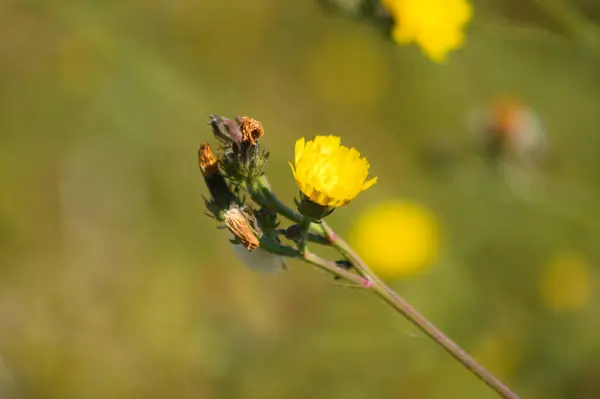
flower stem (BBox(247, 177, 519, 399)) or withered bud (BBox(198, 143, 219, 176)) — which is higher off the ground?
withered bud (BBox(198, 143, 219, 176))

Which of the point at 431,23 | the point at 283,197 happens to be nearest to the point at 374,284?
the point at 431,23

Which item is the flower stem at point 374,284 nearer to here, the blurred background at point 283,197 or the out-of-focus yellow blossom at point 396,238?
the blurred background at point 283,197

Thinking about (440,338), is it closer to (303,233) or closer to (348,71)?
(303,233)

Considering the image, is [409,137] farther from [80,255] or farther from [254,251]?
[254,251]

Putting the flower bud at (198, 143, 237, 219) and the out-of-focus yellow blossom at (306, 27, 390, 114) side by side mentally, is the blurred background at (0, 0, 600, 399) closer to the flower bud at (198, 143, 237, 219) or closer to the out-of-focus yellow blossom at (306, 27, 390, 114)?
the out-of-focus yellow blossom at (306, 27, 390, 114)

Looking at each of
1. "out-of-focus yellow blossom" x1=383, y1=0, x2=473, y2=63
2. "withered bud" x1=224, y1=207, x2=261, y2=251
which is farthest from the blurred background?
"withered bud" x1=224, y1=207, x2=261, y2=251

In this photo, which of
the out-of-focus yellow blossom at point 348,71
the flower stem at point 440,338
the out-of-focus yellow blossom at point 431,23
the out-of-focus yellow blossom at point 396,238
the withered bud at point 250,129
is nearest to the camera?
the flower stem at point 440,338

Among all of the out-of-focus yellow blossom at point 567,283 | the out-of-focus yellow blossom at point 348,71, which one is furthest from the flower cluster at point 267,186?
the out-of-focus yellow blossom at point 348,71
